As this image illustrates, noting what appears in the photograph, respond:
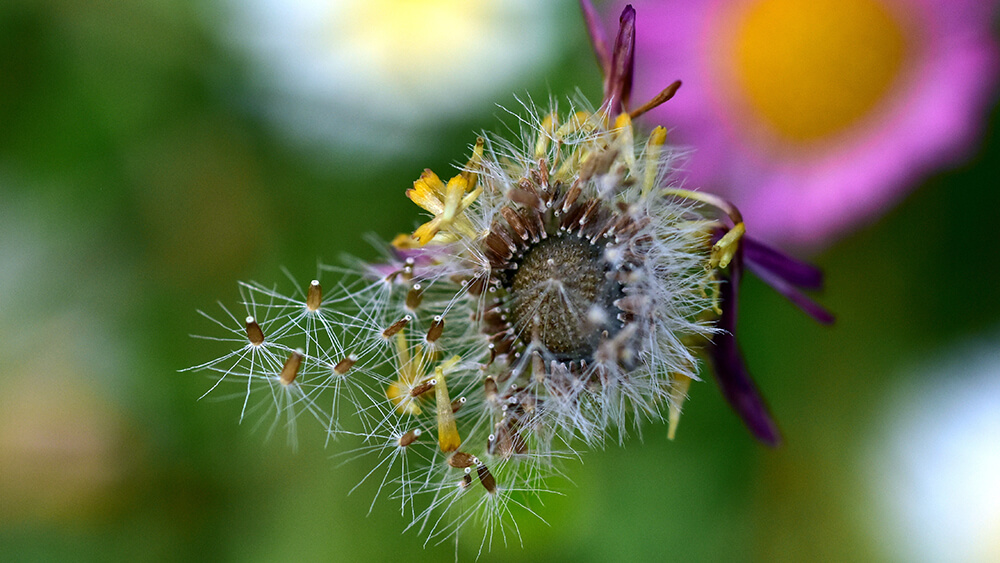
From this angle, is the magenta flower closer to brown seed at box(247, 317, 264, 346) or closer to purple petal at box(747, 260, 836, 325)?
purple petal at box(747, 260, 836, 325)

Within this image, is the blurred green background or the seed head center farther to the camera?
the blurred green background

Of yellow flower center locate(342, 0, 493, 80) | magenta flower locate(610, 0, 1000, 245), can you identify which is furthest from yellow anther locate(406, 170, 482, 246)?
yellow flower center locate(342, 0, 493, 80)

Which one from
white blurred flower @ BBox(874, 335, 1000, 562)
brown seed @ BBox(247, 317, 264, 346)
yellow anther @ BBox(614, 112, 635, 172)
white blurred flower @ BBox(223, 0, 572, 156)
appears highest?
white blurred flower @ BBox(223, 0, 572, 156)

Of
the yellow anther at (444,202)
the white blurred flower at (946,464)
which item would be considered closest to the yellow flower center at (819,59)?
the white blurred flower at (946,464)

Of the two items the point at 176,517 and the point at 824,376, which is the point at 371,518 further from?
the point at 824,376

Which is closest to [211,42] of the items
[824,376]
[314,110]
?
[314,110]

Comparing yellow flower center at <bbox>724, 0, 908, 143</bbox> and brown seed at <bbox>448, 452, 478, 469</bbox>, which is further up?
yellow flower center at <bbox>724, 0, 908, 143</bbox>

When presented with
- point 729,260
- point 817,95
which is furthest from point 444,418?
point 817,95
